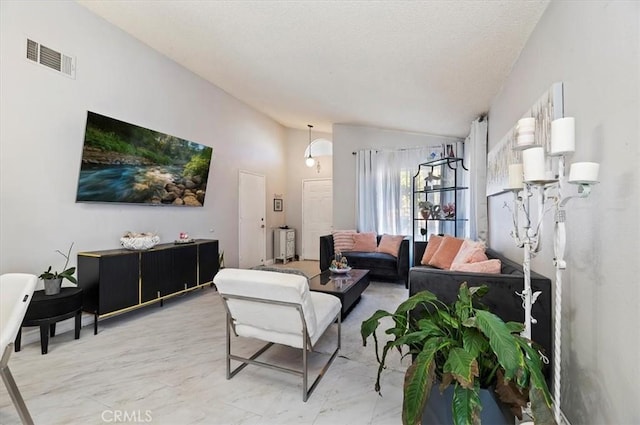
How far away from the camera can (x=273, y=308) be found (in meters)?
1.88

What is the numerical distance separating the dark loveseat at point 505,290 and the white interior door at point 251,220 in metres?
4.25

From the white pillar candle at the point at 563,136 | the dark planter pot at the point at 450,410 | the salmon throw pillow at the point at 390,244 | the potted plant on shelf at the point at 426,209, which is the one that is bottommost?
the dark planter pot at the point at 450,410

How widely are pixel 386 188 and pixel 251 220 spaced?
2902 millimetres

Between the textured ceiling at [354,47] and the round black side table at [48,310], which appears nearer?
the textured ceiling at [354,47]

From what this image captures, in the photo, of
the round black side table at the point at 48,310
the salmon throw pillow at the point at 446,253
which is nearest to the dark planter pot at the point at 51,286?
the round black side table at the point at 48,310

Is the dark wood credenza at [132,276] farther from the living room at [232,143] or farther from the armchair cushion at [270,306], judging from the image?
the armchair cushion at [270,306]

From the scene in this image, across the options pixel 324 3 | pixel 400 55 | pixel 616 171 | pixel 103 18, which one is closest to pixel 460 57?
pixel 400 55

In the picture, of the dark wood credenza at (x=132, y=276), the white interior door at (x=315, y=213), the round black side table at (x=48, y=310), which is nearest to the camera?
the round black side table at (x=48, y=310)

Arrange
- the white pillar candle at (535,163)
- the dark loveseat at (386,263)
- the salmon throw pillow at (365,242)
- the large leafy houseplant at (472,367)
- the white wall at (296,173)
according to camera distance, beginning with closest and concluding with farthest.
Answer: the large leafy houseplant at (472,367)
the white pillar candle at (535,163)
the dark loveseat at (386,263)
the salmon throw pillow at (365,242)
the white wall at (296,173)

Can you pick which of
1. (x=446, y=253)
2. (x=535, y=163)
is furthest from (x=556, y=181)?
(x=446, y=253)

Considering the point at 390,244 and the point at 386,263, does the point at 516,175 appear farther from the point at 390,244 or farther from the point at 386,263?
the point at 390,244

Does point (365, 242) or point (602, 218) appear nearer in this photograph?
point (602, 218)

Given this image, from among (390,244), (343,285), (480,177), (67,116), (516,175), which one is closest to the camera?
(516,175)

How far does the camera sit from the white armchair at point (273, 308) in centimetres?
178
